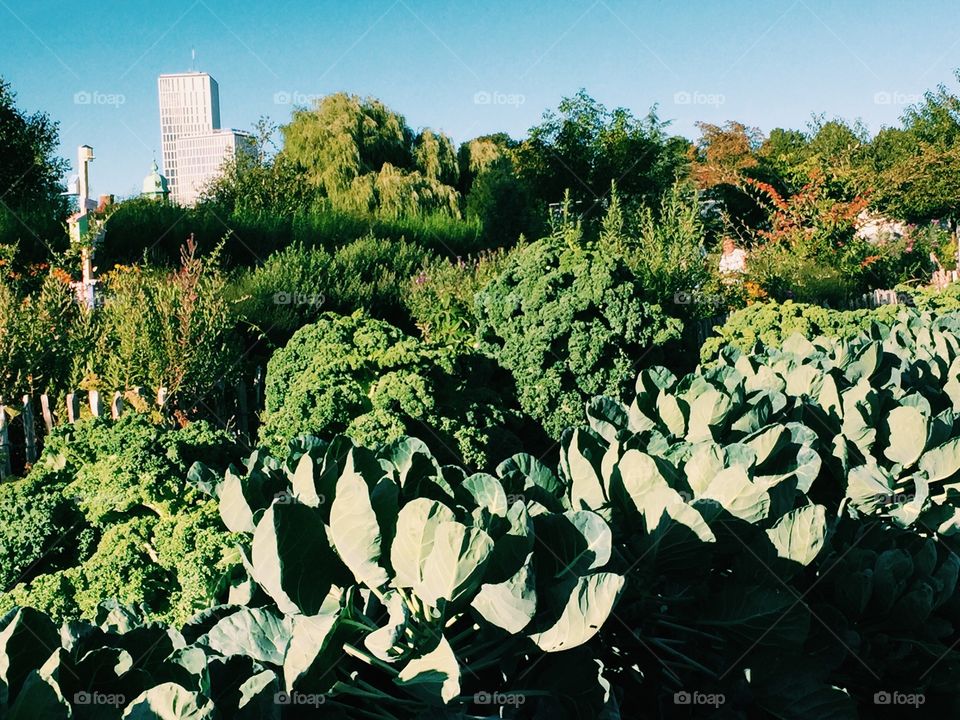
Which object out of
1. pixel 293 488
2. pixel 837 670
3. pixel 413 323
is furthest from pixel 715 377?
pixel 413 323

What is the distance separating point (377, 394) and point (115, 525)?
1.86 meters

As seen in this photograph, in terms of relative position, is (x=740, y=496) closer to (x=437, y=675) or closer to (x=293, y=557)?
(x=437, y=675)

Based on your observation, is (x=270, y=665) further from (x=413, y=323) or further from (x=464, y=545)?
(x=413, y=323)

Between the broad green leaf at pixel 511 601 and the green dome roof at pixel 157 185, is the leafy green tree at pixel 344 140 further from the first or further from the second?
the broad green leaf at pixel 511 601

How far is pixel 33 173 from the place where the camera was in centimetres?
1809

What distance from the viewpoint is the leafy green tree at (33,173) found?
13.0 m

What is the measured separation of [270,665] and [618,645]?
0.73 metres

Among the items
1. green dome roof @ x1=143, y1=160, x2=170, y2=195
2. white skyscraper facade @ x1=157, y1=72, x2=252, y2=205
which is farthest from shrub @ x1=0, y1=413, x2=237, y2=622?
white skyscraper facade @ x1=157, y1=72, x2=252, y2=205

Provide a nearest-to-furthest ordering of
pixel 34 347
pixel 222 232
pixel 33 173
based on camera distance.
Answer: pixel 34 347
pixel 222 232
pixel 33 173

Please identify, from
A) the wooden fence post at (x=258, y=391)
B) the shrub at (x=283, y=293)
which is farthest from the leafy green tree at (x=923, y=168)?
the wooden fence post at (x=258, y=391)

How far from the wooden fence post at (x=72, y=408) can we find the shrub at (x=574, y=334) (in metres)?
3.15

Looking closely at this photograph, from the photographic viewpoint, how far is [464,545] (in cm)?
145

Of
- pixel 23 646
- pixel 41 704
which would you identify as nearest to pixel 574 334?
pixel 23 646

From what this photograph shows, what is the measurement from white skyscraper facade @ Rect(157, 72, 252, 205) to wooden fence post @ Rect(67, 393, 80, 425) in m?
22.3
